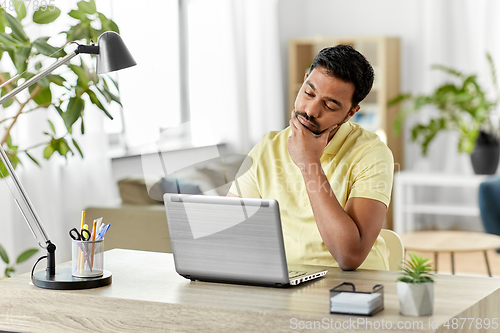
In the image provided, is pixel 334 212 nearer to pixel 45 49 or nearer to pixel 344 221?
→ pixel 344 221

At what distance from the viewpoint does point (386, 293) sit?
1.24 meters

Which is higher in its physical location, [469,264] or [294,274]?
[294,274]

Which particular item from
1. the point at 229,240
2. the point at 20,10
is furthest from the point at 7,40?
the point at 229,240

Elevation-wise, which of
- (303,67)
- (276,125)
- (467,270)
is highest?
(303,67)

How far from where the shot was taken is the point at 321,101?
1614 mm

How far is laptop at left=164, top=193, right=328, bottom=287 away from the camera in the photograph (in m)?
1.29

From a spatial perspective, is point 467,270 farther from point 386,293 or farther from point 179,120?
point 386,293

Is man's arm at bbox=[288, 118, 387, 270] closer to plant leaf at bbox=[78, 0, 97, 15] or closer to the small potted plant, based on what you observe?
the small potted plant

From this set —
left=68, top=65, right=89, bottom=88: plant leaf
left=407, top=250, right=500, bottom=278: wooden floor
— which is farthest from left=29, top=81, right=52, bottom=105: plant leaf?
left=407, top=250, right=500, bottom=278: wooden floor

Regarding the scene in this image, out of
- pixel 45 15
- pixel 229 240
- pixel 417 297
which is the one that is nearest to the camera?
pixel 417 297

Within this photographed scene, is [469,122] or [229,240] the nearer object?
[229,240]

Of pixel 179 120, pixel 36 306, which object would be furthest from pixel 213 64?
Result: pixel 36 306

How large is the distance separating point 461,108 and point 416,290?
Result: 4.13m

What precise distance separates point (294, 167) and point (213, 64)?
3.28 metres
